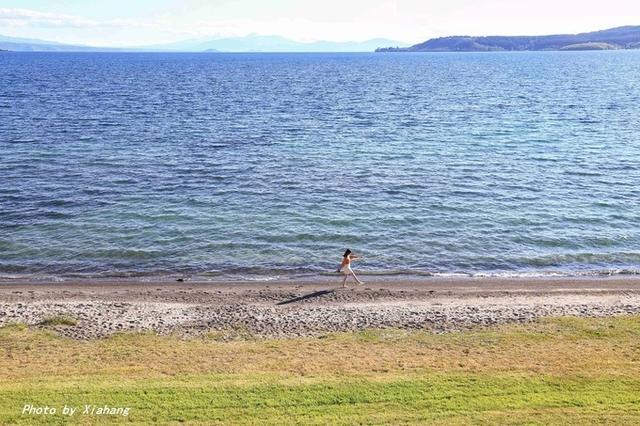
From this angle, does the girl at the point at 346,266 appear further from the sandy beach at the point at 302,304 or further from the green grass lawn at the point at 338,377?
the green grass lawn at the point at 338,377

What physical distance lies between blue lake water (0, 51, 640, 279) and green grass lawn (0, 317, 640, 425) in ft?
35.3

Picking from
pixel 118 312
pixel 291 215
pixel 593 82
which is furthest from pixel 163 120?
pixel 593 82

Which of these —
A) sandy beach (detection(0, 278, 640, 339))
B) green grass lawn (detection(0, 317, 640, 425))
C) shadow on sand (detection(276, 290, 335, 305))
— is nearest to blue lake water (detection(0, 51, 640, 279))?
sandy beach (detection(0, 278, 640, 339))

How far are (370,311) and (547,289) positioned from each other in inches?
377

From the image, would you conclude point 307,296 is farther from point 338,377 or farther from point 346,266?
point 338,377

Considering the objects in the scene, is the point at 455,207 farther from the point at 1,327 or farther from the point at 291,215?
the point at 1,327

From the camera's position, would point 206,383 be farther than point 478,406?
Yes

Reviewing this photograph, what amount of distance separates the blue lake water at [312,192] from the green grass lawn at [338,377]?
10.8m

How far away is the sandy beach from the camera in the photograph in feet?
77.5

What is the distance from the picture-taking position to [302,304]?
27.0 meters

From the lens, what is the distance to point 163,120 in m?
78.8

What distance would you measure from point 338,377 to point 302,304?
931 centimetres

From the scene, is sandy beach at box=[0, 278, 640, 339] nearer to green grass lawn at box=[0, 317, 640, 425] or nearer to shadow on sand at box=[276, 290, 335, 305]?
shadow on sand at box=[276, 290, 335, 305]

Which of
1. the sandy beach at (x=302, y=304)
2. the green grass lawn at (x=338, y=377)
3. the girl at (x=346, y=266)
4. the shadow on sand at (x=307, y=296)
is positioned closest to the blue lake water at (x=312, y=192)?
the sandy beach at (x=302, y=304)
